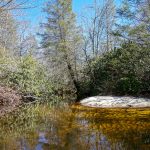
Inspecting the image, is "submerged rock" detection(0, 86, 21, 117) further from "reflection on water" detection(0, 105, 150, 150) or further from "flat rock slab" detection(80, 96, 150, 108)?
"flat rock slab" detection(80, 96, 150, 108)

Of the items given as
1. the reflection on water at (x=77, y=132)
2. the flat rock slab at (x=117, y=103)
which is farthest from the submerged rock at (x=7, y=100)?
the flat rock slab at (x=117, y=103)

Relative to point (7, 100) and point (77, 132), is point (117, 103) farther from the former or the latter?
point (77, 132)

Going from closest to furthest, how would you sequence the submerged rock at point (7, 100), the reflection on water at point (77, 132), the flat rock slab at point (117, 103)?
1. the reflection on water at point (77, 132)
2. the submerged rock at point (7, 100)
3. the flat rock slab at point (117, 103)

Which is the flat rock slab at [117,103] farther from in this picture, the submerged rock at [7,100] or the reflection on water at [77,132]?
the submerged rock at [7,100]

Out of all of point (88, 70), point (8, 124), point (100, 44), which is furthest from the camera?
point (100, 44)

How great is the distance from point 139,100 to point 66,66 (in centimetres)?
1081

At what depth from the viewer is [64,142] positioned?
925 centimetres

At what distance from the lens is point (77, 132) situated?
1070cm

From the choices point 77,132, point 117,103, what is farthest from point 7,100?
point 117,103

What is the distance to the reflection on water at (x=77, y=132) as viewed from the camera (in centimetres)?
891

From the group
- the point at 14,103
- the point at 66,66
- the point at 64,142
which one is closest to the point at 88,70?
the point at 66,66

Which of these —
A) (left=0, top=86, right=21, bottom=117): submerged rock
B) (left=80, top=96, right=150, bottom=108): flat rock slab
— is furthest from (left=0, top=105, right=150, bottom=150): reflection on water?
(left=80, top=96, right=150, bottom=108): flat rock slab

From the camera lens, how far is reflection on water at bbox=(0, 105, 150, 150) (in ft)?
29.2

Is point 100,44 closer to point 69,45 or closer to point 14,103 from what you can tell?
point 69,45
